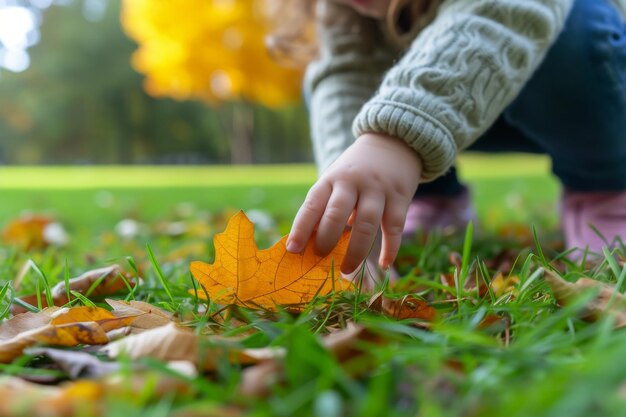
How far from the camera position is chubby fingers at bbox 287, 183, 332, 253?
88cm

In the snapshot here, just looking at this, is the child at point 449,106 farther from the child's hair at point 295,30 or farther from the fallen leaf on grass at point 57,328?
the fallen leaf on grass at point 57,328

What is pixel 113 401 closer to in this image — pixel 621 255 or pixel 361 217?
pixel 361 217

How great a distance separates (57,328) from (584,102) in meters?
1.28

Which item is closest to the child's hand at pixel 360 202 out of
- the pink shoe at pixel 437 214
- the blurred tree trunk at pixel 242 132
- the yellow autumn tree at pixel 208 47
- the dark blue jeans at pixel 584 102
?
the dark blue jeans at pixel 584 102

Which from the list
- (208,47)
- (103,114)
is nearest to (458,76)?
(208,47)

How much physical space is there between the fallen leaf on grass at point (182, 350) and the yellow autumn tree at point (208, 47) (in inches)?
517

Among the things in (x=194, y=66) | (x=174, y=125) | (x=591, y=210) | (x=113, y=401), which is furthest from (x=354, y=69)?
(x=174, y=125)

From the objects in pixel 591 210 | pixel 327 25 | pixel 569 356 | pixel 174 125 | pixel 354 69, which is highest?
pixel 327 25

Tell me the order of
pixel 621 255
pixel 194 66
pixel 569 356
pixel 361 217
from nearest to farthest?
1. pixel 569 356
2. pixel 361 217
3. pixel 621 255
4. pixel 194 66

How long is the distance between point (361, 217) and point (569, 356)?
15.4 inches

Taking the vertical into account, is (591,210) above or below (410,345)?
below

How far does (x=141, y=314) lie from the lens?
2.66ft

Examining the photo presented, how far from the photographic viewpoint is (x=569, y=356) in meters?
0.60

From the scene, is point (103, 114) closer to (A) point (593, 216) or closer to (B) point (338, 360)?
(A) point (593, 216)
